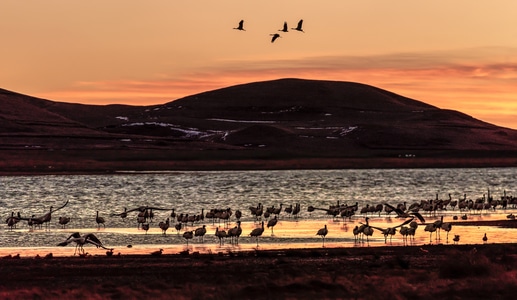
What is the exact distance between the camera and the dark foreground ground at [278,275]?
2236cm

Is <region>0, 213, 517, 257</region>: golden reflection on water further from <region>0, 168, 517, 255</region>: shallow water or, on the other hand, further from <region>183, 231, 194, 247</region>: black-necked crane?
<region>183, 231, 194, 247</region>: black-necked crane

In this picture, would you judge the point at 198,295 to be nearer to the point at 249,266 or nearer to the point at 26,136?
the point at 249,266

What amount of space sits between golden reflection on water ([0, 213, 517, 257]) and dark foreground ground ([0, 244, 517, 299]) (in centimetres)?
251

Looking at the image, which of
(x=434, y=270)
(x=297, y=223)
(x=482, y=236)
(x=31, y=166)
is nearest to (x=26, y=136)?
(x=31, y=166)

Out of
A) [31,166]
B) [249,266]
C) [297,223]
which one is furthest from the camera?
[31,166]

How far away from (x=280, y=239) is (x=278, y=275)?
45.9 feet

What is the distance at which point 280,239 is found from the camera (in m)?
40.1

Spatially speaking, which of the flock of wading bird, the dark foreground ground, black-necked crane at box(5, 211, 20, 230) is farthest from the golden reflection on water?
the dark foreground ground

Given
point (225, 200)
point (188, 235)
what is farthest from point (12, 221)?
point (225, 200)

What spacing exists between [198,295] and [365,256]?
1141 centimetres

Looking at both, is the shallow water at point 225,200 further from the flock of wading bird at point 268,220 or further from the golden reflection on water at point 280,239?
the flock of wading bird at point 268,220

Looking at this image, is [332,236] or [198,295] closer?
[198,295]

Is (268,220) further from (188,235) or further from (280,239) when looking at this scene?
(188,235)

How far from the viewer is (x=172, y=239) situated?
134ft
